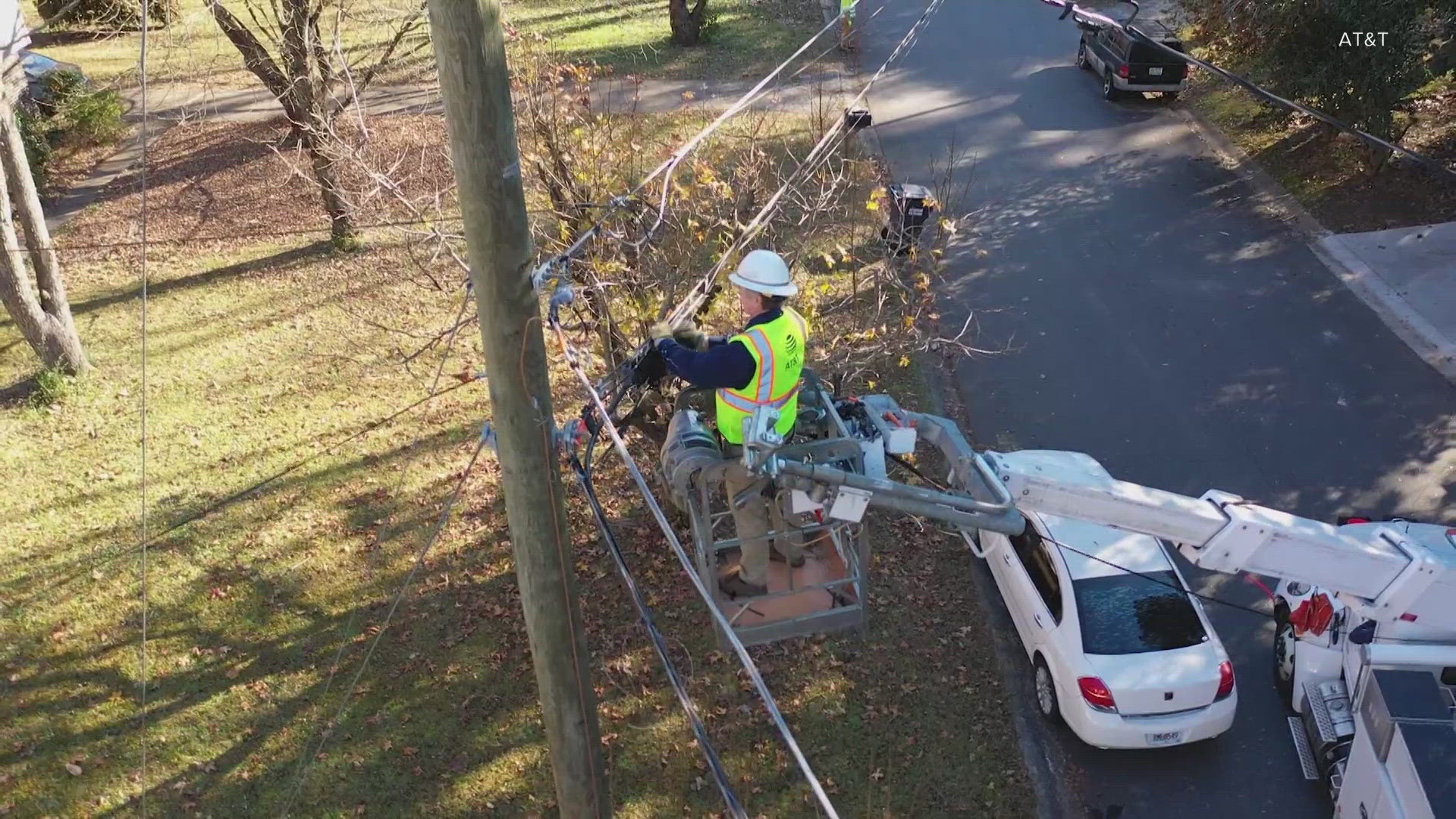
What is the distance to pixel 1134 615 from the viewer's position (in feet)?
31.4

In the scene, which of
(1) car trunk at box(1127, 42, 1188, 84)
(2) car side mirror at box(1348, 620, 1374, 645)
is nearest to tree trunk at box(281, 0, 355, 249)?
(2) car side mirror at box(1348, 620, 1374, 645)

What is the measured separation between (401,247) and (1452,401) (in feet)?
51.5

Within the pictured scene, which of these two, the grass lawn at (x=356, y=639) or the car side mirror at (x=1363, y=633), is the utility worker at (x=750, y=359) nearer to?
the grass lawn at (x=356, y=639)

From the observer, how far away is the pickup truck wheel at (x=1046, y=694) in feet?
31.9

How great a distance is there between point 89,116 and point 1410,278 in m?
24.6

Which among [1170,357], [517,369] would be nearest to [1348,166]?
[1170,357]

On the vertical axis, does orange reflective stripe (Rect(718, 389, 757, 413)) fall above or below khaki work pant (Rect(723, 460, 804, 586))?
above

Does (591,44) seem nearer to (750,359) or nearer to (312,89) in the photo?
(312,89)

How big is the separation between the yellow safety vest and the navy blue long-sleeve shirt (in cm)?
5

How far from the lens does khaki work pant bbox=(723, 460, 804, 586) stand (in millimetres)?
7180

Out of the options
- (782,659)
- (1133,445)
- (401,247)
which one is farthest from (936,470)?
(401,247)

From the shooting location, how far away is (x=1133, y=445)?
13.5m

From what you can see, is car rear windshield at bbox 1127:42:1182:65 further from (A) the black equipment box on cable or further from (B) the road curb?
(A) the black equipment box on cable

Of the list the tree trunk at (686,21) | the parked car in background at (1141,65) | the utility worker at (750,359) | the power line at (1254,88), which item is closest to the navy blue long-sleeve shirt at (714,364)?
the utility worker at (750,359)
